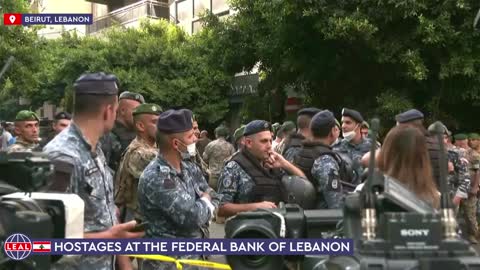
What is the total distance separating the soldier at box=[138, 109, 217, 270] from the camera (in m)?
3.29

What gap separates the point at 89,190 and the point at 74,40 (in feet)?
82.7

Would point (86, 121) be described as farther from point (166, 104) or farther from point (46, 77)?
point (46, 77)

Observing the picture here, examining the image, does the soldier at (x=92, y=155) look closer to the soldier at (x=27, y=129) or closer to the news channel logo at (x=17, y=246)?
the news channel logo at (x=17, y=246)

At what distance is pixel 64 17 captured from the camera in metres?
7.21

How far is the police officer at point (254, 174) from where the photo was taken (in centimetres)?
473

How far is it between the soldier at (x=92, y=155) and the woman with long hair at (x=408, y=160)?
4.10 ft

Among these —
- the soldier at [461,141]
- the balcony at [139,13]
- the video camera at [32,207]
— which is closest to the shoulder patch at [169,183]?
the video camera at [32,207]

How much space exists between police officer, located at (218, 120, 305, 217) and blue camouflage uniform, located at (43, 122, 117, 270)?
1.78 m

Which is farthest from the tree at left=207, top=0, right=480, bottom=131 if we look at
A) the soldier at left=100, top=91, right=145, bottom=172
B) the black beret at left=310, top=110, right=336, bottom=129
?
the soldier at left=100, top=91, right=145, bottom=172

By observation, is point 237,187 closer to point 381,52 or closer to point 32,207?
point 32,207

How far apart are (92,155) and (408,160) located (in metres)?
1.50

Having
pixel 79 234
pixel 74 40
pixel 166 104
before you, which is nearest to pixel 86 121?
pixel 79 234

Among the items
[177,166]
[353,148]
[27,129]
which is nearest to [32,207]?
[177,166]

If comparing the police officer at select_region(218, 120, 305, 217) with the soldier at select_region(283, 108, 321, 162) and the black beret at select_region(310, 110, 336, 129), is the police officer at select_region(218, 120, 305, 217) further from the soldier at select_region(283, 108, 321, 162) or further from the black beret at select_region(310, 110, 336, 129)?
the soldier at select_region(283, 108, 321, 162)
